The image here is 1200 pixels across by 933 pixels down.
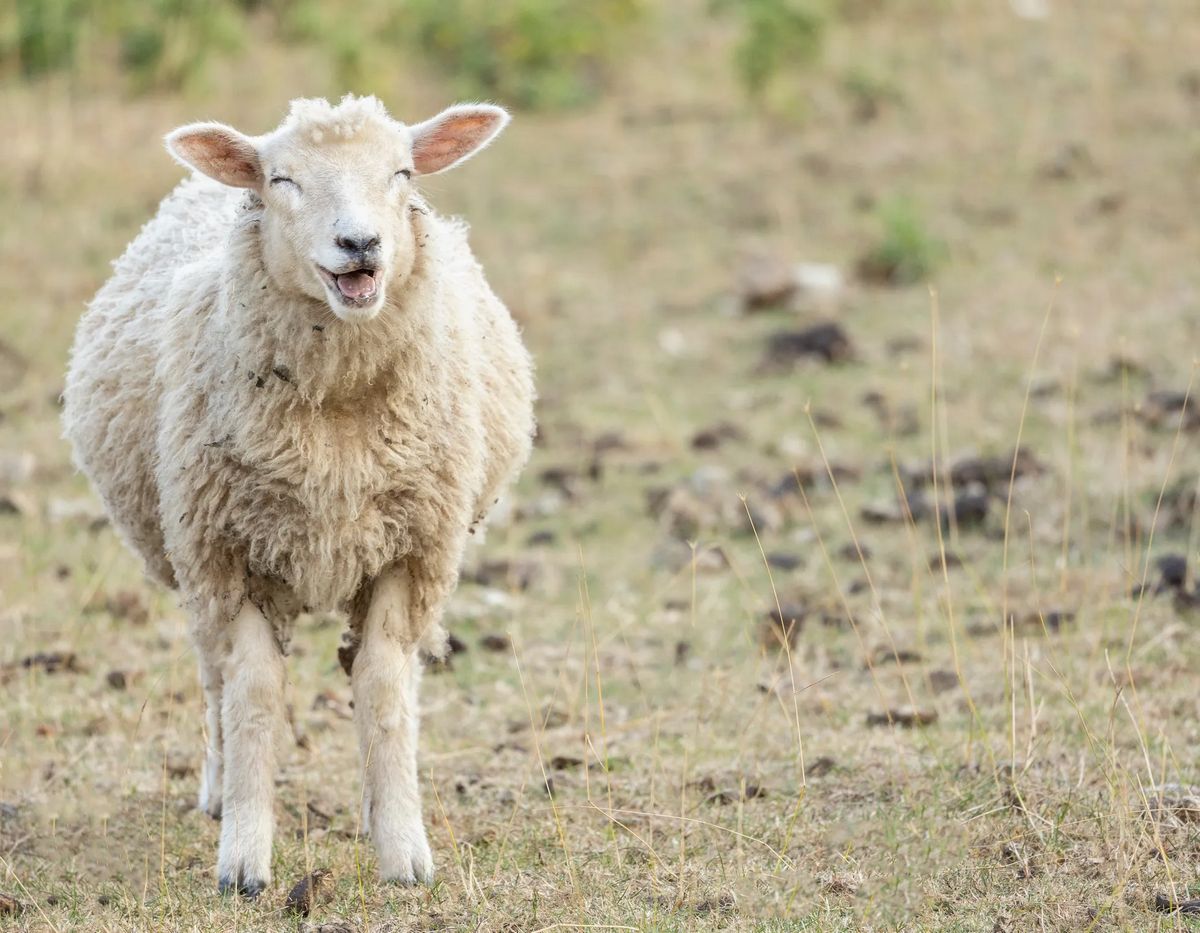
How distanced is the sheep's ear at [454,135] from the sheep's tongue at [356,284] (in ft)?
1.90

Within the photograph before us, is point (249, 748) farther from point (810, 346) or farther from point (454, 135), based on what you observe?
point (810, 346)

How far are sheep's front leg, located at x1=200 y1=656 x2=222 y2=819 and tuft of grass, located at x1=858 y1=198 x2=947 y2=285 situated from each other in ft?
25.5

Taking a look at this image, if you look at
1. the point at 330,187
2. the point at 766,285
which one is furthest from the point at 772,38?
the point at 330,187

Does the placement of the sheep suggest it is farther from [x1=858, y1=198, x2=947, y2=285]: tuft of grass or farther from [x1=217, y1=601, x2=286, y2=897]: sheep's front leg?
[x1=858, y1=198, x2=947, y2=285]: tuft of grass

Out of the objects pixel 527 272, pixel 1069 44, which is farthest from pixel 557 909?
pixel 1069 44

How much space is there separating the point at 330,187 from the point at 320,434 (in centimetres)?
63

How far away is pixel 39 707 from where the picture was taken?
5.50m

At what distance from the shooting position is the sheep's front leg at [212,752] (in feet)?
15.7

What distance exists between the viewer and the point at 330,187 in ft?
13.6

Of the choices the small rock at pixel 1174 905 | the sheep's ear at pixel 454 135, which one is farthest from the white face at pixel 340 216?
the small rock at pixel 1174 905

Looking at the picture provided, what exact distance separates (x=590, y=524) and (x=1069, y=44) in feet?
31.1

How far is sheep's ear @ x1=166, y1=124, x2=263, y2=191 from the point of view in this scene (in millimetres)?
4312

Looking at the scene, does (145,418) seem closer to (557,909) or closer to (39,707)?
(39,707)

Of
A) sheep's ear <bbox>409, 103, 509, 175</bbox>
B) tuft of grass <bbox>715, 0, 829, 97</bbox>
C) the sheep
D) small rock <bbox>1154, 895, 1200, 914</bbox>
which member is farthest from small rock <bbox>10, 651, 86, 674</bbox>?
tuft of grass <bbox>715, 0, 829, 97</bbox>
